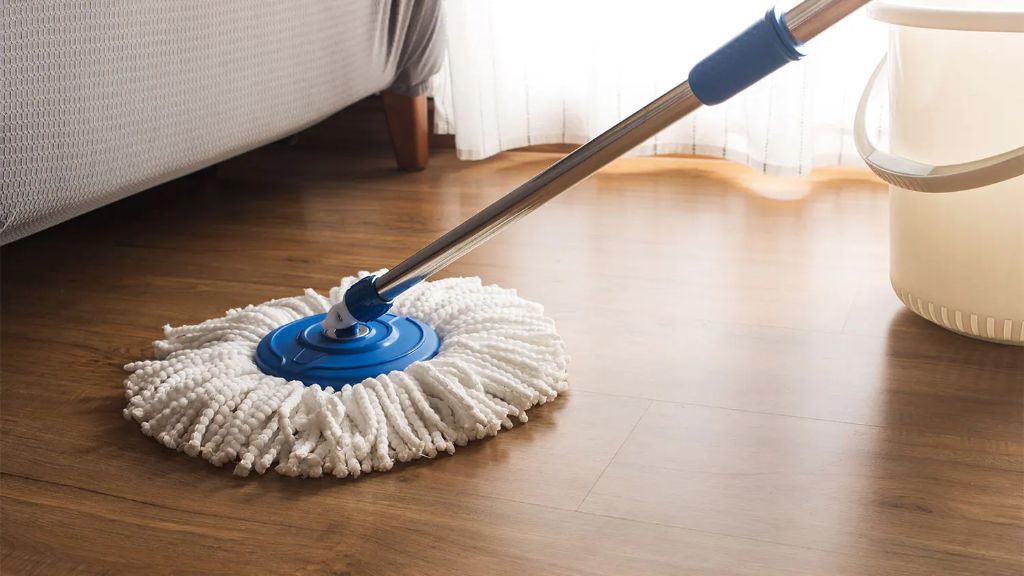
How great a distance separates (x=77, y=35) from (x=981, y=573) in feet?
3.19

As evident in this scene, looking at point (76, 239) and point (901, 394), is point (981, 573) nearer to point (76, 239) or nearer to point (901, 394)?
point (901, 394)

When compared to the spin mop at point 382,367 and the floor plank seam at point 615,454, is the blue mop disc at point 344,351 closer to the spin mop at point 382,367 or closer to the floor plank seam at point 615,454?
the spin mop at point 382,367

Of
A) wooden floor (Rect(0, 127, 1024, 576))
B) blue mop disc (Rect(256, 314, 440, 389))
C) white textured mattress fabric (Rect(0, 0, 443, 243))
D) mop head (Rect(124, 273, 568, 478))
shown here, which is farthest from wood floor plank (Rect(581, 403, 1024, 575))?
white textured mattress fabric (Rect(0, 0, 443, 243))

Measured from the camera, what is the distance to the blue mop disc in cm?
98

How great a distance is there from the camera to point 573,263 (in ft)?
4.50

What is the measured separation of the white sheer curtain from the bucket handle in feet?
1.99

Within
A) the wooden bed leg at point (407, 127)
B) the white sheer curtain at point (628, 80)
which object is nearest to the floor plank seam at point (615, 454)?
the white sheer curtain at point (628, 80)

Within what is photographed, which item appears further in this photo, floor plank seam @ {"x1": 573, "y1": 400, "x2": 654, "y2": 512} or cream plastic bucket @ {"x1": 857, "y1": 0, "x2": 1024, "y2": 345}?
cream plastic bucket @ {"x1": 857, "y1": 0, "x2": 1024, "y2": 345}

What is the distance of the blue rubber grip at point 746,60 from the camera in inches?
28.8

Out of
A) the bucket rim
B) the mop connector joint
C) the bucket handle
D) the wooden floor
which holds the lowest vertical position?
the wooden floor

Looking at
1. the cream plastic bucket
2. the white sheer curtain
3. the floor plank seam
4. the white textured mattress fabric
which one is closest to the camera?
the floor plank seam

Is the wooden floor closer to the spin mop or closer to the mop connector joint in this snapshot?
the spin mop

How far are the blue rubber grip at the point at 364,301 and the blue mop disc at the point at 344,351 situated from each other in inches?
1.2

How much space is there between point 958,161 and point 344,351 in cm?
60
